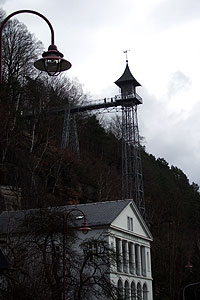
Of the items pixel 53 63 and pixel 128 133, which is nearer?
pixel 53 63

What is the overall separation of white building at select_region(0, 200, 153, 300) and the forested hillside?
3035 mm

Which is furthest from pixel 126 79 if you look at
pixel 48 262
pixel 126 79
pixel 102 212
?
pixel 48 262

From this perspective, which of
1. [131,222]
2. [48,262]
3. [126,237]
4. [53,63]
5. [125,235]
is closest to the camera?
[53,63]

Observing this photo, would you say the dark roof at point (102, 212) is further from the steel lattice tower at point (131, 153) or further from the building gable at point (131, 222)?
the steel lattice tower at point (131, 153)

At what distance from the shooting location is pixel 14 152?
194 ft

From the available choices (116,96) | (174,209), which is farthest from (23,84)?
(174,209)

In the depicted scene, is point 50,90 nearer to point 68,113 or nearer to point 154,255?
point 68,113

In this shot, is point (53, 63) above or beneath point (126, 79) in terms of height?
beneath

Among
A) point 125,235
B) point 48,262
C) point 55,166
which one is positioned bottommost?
point 48,262

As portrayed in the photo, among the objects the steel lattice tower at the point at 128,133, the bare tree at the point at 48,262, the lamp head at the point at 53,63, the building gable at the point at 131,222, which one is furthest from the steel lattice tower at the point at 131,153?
the lamp head at the point at 53,63

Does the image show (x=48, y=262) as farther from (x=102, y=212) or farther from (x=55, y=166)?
(x=55, y=166)

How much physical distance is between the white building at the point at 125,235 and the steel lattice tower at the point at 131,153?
717 centimetres

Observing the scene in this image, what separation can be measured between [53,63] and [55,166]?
2069 inches

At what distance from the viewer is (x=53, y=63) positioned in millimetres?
14461
